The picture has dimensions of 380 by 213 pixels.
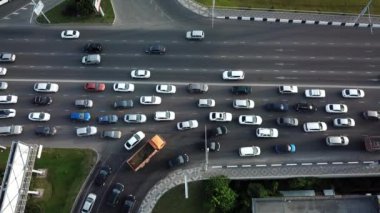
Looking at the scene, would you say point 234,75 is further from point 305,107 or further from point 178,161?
point 178,161

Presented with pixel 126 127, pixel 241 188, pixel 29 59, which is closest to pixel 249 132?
pixel 241 188

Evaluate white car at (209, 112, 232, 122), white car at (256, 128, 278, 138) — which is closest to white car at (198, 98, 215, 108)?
white car at (209, 112, 232, 122)

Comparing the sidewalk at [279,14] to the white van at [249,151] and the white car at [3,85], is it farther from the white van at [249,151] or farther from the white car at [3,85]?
the white car at [3,85]

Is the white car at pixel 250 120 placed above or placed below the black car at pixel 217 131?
above

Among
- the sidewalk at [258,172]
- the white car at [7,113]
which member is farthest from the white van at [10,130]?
the sidewalk at [258,172]

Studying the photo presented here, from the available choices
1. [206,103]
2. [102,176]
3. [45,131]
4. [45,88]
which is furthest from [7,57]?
[206,103]

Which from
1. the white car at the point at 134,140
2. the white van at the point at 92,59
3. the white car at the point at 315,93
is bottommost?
the white car at the point at 134,140

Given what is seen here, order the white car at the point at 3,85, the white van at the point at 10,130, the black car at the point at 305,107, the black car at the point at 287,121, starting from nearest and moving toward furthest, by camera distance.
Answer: the black car at the point at 287,121 < the white van at the point at 10,130 < the black car at the point at 305,107 < the white car at the point at 3,85
